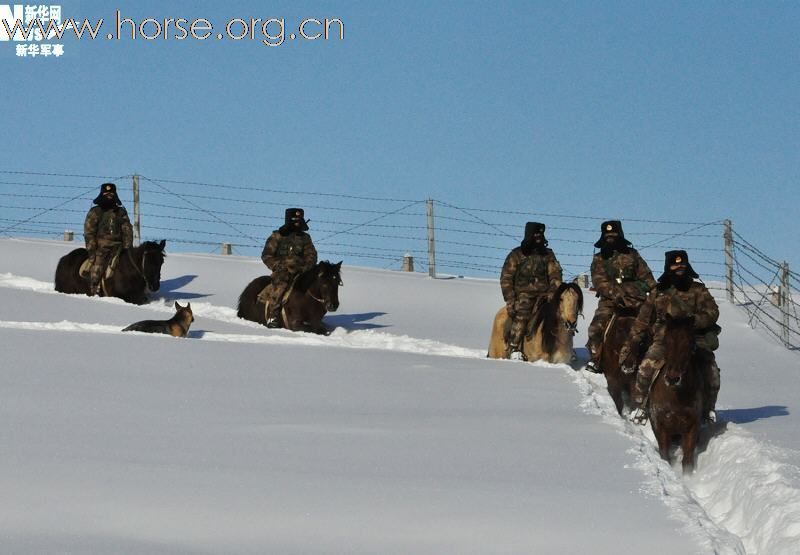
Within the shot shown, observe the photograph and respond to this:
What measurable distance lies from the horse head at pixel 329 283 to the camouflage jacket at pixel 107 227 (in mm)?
4112

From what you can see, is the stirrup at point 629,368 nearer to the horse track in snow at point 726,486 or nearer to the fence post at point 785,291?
the horse track in snow at point 726,486

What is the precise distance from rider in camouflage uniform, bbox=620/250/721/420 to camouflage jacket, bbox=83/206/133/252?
11765 mm

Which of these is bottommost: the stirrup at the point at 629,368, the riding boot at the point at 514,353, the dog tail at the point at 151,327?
the riding boot at the point at 514,353

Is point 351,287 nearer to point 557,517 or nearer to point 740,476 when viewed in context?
point 740,476

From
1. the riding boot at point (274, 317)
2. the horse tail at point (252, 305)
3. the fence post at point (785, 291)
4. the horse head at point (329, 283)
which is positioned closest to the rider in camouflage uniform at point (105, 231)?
the horse tail at point (252, 305)

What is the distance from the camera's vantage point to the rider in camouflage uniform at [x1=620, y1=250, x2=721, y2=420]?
10820mm

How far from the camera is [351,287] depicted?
25.7m

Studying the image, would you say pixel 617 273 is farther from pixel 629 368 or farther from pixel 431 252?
pixel 431 252

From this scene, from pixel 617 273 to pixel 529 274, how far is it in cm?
227

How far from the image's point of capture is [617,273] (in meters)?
14.3

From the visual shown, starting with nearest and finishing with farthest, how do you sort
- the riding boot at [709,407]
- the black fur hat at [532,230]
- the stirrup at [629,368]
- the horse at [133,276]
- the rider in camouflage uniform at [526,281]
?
the riding boot at [709,407]
the stirrup at [629,368]
the rider in camouflage uniform at [526,281]
the black fur hat at [532,230]
the horse at [133,276]

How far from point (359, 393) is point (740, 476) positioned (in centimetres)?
392

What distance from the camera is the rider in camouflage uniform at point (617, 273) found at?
1406cm

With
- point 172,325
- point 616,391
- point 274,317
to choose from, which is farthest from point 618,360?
point 274,317
